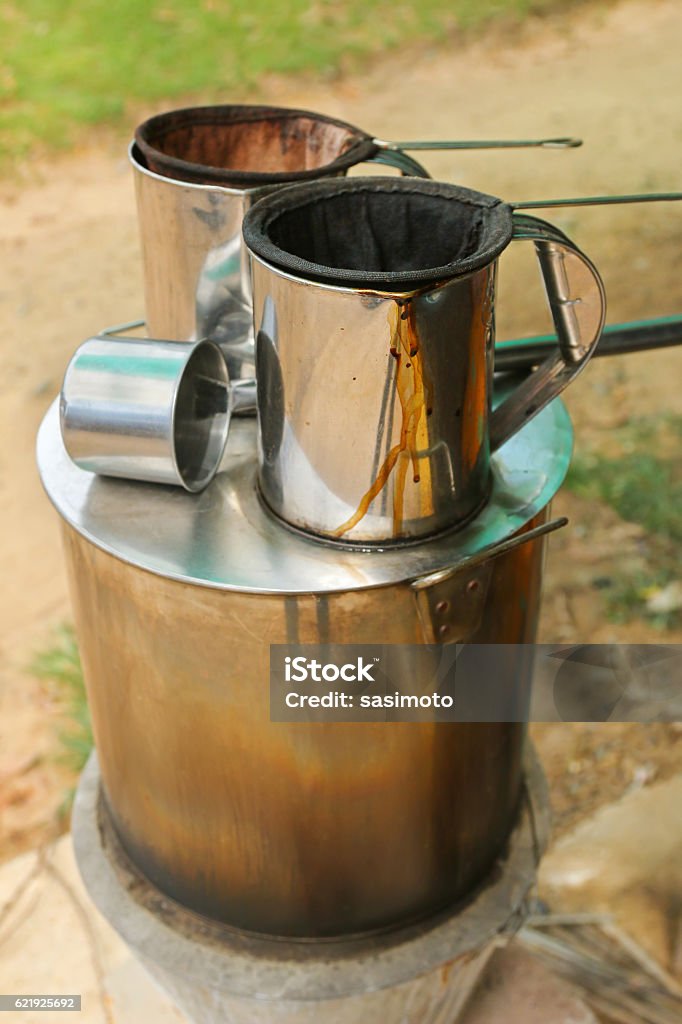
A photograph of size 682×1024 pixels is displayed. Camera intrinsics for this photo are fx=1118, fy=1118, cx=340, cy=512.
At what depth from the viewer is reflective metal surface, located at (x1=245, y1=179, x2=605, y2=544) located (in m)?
1.25

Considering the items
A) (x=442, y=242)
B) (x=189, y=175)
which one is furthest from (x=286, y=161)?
(x=442, y=242)

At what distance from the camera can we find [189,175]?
1.50 m

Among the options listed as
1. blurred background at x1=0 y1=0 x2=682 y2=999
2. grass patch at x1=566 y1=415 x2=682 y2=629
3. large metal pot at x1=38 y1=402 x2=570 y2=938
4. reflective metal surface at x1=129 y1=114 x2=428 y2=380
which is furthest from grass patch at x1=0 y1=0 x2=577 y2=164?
large metal pot at x1=38 y1=402 x2=570 y2=938

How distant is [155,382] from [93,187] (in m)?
5.63

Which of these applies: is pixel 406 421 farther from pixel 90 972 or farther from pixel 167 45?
pixel 167 45

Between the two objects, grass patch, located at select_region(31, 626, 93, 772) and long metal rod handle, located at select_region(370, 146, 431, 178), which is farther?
grass patch, located at select_region(31, 626, 93, 772)

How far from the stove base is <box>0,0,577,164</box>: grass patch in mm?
5946

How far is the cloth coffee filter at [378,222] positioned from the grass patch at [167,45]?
599 cm

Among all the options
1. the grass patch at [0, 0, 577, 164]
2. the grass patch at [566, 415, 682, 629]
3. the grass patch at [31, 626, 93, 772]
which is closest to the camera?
the grass patch at [31, 626, 93, 772]

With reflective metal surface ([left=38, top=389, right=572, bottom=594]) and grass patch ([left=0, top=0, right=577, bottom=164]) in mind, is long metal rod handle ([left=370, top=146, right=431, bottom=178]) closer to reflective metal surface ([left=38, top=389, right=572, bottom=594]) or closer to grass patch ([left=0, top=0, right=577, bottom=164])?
reflective metal surface ([left=38, top=389, right=572, bottom=594])

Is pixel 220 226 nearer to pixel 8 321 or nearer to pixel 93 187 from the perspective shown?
pixel 8 321

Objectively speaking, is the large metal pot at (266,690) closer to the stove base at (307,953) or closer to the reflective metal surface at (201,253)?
the stove base at (307,953)

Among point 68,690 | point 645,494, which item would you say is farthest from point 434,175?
point 68,690

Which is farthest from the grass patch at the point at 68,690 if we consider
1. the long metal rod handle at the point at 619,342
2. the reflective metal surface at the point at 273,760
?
the long metal rod handle at the point at 619,342
